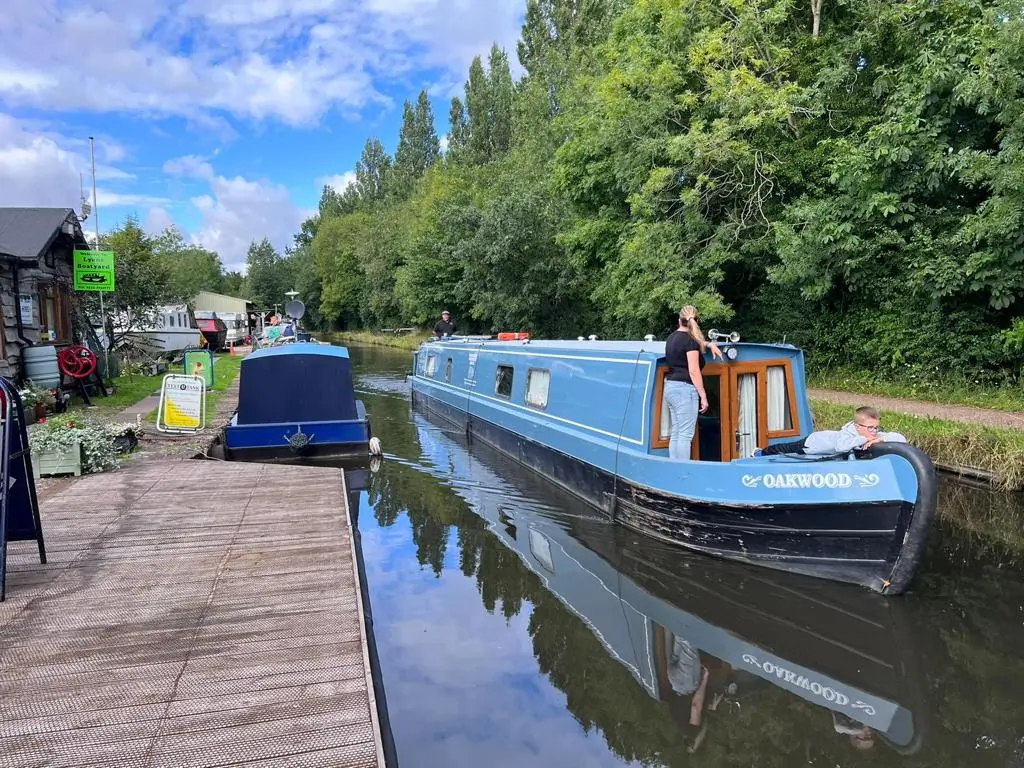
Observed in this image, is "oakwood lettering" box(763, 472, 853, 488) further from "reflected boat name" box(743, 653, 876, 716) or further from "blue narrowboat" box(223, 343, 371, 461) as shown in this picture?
"blue narrowboat" box(223, 343, 371, 461)

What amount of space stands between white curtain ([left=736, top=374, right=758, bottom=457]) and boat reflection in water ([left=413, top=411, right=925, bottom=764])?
1291 mm

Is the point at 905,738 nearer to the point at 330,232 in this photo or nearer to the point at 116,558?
the point at 116,558

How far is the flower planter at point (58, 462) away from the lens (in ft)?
24.4

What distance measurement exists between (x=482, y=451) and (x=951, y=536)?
22.8 feet

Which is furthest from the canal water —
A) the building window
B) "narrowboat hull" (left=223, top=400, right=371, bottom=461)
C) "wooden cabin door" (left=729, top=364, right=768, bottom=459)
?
the building window

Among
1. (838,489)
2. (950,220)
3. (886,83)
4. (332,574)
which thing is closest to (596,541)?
(838,489)

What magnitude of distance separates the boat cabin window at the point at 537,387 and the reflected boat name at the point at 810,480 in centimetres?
410

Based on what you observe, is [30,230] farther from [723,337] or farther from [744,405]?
[744,405]

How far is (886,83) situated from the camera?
1248cm

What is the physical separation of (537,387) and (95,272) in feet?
31.7

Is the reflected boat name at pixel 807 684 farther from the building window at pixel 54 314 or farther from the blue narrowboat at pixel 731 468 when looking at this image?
the building window at pixel 54 314

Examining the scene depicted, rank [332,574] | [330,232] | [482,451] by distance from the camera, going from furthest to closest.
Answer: [330,232] → [482,451] → [332,574]

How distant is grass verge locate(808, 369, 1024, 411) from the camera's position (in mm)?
10664

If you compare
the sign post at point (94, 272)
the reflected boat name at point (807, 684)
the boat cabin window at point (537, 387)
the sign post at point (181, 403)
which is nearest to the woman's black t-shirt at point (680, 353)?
the reflected boat name at point (807, 684)
